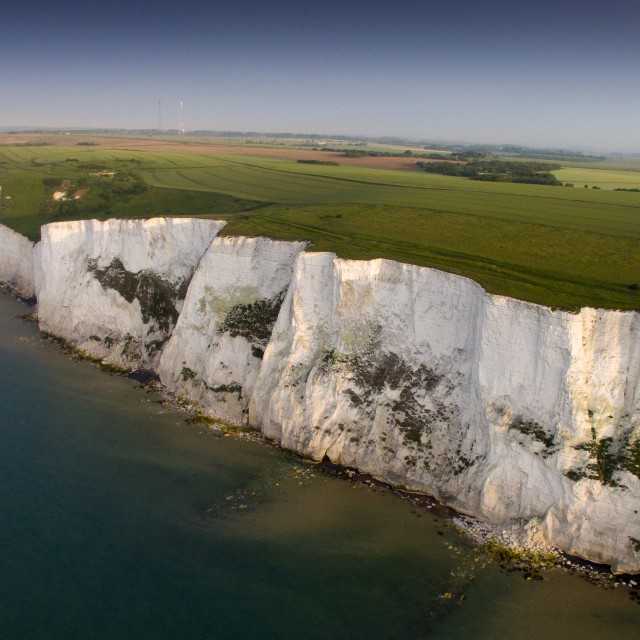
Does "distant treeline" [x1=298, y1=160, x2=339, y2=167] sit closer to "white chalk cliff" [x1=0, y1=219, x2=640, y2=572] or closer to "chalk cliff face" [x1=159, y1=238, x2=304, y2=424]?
"white chalk cliff" [x1=0, y1=219, x2=640, y2=572]

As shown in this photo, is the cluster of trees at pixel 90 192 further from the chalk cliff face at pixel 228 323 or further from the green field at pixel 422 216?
the chalk cliff face at pixel 228 323

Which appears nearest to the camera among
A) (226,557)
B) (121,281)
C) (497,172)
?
(226,557)

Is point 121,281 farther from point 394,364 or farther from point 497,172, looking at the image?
point 497,172

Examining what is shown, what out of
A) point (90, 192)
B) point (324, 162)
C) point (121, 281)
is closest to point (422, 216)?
point (121, 281)

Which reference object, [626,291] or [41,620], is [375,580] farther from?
[626,291]

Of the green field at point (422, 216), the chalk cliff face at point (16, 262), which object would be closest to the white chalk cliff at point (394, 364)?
the green field at point (422, 216)

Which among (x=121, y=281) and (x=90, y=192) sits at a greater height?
(x=90, y=192)

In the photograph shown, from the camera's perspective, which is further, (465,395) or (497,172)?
(497,172)

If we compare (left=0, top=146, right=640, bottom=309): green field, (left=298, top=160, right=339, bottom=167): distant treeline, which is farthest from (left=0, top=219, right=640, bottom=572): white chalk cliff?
(left=298, top=160, right=339, bottom=167): distant treeline
